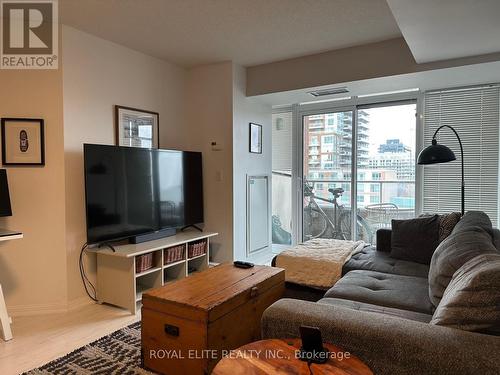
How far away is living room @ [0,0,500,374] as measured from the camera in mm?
1761

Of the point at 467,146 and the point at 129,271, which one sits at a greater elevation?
the point at 467,146

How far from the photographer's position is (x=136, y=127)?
11.6 ft

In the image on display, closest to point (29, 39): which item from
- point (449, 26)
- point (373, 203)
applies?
point (449, 26)

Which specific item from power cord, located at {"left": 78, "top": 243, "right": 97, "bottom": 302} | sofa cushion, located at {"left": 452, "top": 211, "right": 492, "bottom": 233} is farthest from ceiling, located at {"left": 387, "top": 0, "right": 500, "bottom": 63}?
power cord, located at {"left": 78, "top": 243, "right": 97, "bottom": 302}

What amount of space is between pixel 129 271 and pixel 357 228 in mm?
2816

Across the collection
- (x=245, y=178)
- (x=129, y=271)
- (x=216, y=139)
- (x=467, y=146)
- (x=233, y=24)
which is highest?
(x=233, y=24)

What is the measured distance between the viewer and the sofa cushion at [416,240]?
2.75 meters

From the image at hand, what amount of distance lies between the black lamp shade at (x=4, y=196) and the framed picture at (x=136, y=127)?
39.4 inches

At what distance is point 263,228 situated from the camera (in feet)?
14.7

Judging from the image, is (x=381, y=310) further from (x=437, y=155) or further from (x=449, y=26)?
(x=449, y=26)

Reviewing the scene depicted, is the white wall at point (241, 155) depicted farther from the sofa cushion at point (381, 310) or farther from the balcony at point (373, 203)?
the sofa cushion at point (381, 310)

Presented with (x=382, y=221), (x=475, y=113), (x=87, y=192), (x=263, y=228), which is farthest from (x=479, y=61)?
(x=87, y=192)

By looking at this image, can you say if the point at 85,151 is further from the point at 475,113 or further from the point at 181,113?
the point at 475,113

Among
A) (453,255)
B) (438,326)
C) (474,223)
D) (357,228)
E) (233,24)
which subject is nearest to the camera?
(438,326)
